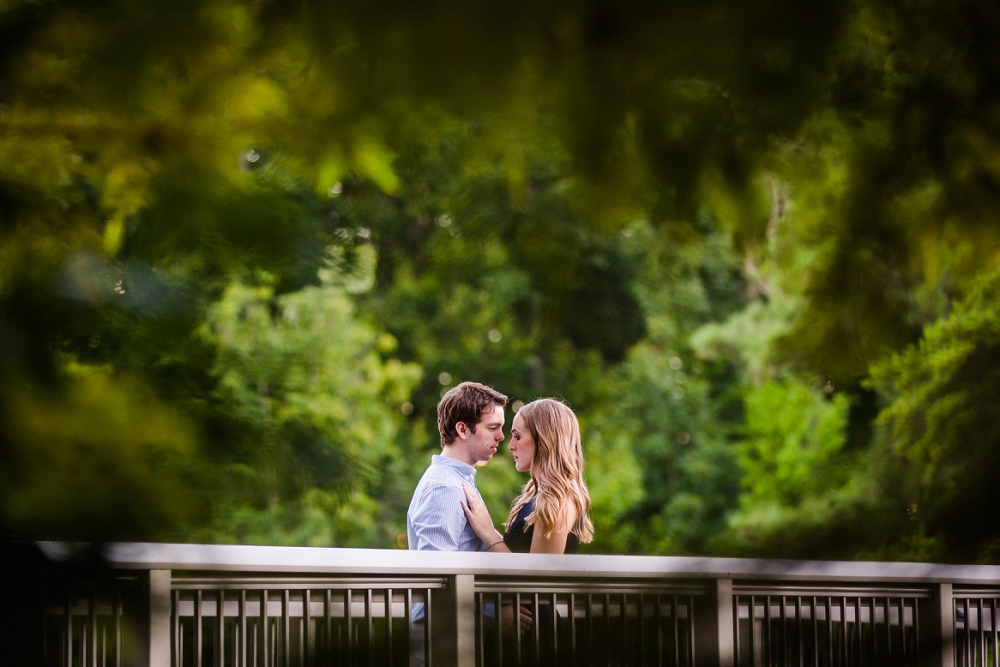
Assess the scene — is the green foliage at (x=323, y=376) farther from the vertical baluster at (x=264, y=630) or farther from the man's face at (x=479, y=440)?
the vertical baluster at (x=264, y=630)

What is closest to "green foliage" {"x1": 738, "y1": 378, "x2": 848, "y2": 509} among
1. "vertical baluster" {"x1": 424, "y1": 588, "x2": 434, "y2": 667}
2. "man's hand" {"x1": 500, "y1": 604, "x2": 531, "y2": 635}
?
"man's hand" {"x1": 500, "y1": 604, "x2": 531, "y2": 635}

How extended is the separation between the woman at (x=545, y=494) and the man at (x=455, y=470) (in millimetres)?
55

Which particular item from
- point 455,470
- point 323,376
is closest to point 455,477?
point 455,470

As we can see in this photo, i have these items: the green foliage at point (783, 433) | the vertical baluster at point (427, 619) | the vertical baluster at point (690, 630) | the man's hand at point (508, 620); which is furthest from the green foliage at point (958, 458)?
the green foliage at point (783, 433)

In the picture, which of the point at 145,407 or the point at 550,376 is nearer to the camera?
the point at 145,407

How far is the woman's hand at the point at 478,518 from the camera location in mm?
2963

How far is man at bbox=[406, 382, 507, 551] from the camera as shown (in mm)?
2938

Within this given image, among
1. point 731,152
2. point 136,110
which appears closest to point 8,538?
point 136,110

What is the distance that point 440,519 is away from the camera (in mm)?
2936

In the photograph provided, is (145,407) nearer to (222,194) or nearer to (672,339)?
(222,194)

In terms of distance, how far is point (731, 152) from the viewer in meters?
1.25

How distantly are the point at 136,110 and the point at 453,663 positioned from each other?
0.67 metres

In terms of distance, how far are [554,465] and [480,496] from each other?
0.33 m

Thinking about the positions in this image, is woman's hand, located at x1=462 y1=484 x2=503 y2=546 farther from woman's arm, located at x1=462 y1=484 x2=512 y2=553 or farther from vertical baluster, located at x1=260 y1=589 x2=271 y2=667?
vertical baluster, located at x1=260 y1=589 x2=271 y2=667
